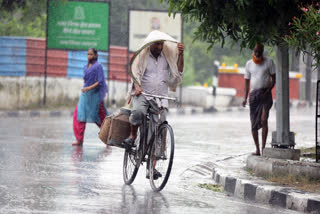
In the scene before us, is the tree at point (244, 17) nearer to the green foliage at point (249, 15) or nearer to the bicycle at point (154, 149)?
the green foliage at point (249, 15)

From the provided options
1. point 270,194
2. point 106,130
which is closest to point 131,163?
point 106,130

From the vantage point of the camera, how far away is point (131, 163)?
895 cm

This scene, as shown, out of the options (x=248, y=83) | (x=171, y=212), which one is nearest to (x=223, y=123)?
(x=248, y=83)

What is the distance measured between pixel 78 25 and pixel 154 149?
18609 mm

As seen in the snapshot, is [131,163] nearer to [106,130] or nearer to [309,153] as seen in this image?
[106,130]

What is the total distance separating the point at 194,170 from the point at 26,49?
16.8 metres

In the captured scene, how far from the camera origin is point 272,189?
8250mm

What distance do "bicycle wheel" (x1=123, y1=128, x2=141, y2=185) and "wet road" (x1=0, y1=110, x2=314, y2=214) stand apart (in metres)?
0.14

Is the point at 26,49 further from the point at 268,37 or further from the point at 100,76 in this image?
the point at 268,37

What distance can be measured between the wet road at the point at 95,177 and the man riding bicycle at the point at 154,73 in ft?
3.02

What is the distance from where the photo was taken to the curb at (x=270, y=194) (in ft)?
25.2

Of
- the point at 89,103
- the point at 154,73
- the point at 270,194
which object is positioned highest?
the point at 154,73

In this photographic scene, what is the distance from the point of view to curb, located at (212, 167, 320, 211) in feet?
25.2

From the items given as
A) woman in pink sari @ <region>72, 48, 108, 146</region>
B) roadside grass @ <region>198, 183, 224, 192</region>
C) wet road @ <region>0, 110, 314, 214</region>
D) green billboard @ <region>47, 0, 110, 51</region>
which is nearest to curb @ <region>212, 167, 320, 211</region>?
roadside grass @ <region>198, 183, 224, 192</region>
